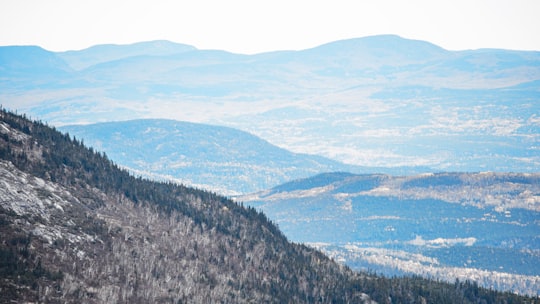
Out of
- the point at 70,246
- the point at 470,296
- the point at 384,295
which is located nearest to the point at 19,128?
the point at 70,246

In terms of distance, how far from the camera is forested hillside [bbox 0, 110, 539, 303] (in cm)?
13038

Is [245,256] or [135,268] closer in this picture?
[135,268]

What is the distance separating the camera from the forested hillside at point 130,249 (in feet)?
428

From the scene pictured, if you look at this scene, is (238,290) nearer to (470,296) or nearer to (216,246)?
(216,246)

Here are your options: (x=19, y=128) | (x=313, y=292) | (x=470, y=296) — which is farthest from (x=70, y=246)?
(x=470, y=296)

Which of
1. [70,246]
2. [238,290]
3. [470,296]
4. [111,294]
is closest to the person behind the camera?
[111,294]

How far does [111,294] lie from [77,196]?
35240mm

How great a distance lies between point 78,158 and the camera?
180 m

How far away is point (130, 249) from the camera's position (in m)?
152

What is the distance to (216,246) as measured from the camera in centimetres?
17462

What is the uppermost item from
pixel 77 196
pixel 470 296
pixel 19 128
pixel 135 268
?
pixel 19 128

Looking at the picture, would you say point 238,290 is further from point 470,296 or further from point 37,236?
point 470,296

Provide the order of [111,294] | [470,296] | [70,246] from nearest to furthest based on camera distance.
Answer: [111,294] → [70,246] → [470,296]

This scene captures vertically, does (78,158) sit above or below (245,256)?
above
